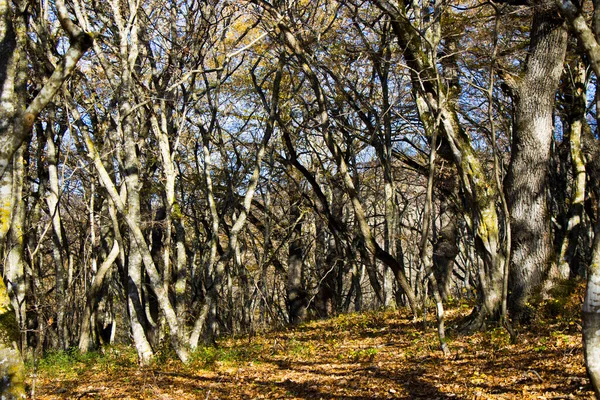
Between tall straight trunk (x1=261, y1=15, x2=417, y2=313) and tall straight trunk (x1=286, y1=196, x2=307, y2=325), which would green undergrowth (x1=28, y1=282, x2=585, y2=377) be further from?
tall straight trunk (x1=286, y1=196, x2=307, y2=325)

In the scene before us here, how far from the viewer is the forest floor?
20.4 ft

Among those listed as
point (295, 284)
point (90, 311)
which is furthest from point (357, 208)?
point (90, 311)

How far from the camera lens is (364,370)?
771 cm

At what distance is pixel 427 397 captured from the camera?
6.07 metres

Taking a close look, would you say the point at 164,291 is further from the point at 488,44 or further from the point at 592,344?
the point at 488,44

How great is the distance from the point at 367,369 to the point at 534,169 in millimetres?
4079

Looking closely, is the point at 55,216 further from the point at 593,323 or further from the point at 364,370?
the point at 593,323

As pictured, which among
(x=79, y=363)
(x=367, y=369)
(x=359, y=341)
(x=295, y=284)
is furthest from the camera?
(x=295, y=284)

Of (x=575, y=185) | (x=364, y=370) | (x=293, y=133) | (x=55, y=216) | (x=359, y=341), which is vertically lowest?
(x=364, y=370)

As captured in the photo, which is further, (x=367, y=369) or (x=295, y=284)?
(x=295, y=284)

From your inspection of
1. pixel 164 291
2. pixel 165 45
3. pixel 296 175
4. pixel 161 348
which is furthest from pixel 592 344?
pixel 296 175

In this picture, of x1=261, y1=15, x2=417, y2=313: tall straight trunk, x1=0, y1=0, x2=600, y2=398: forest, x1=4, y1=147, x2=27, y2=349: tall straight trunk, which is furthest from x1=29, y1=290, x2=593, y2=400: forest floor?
x1=4, y1=147, x2=27, y2=349: tall straight trunk

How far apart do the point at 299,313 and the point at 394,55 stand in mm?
8388

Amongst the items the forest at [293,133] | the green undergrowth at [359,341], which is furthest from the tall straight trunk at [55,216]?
the green undergrowth at [359,341]
